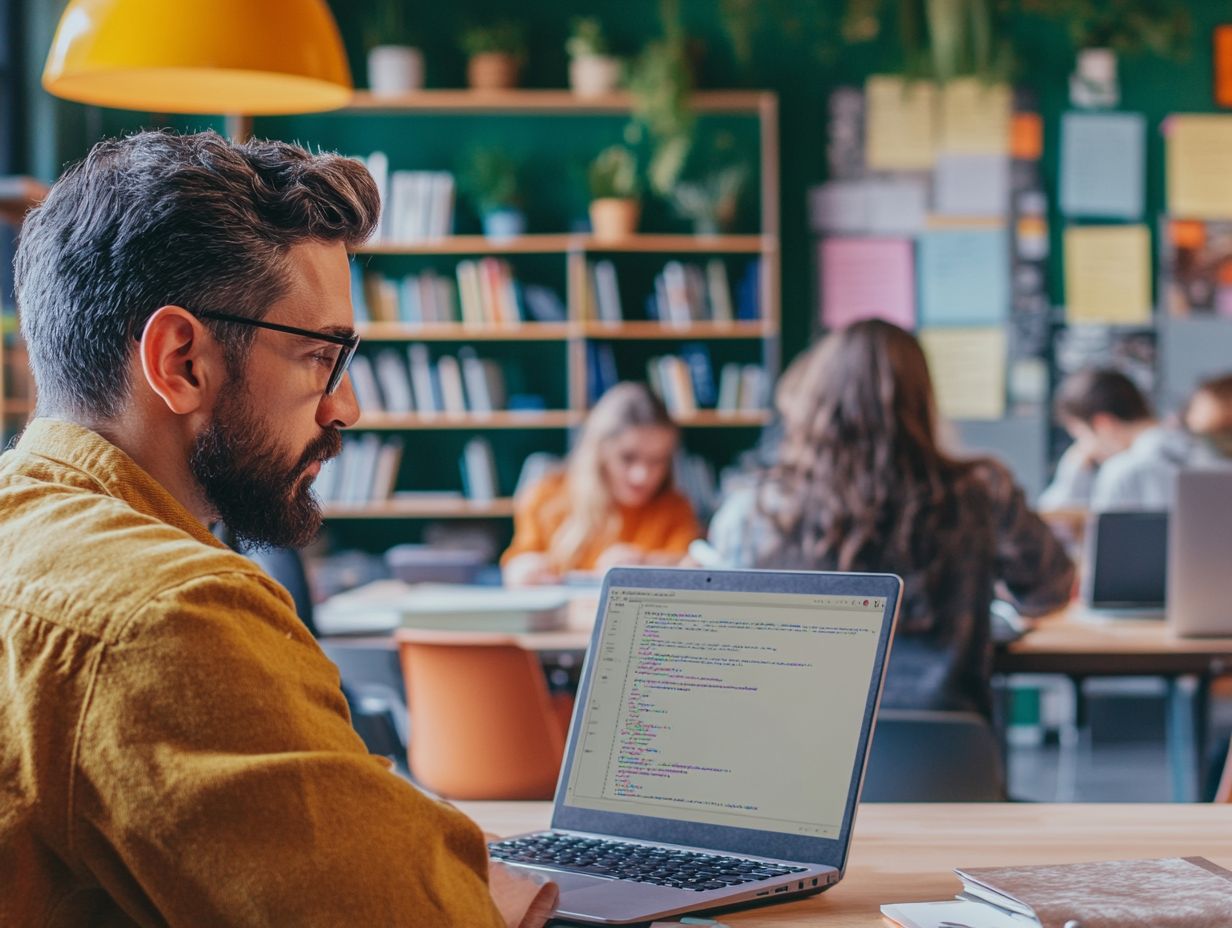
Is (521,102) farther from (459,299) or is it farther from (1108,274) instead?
(1108,274)

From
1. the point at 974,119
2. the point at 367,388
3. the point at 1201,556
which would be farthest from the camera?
the point at 974,119

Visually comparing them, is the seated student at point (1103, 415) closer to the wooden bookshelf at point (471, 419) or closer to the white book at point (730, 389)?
the white book at point (730, 389)

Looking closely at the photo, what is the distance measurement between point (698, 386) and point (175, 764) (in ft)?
16.2

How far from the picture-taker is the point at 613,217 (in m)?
5.59

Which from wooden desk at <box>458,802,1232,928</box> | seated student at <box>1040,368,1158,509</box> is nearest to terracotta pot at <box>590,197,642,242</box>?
seated student at <box>1040,368,1158,509</box>

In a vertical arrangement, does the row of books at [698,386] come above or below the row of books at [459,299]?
below

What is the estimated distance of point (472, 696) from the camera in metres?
2.68

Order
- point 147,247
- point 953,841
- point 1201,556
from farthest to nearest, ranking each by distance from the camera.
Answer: point 1201,556 → point 953,841 → point 147,247

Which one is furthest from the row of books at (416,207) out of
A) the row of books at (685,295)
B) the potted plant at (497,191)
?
the row of books at (685,295)

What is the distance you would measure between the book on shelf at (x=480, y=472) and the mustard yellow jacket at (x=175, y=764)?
15.7ft

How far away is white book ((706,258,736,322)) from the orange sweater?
1350 mm

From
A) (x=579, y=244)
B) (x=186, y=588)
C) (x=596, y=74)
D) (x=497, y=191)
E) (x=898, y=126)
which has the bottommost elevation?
(x=186, y=588)

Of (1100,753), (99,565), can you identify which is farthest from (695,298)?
(99,565)

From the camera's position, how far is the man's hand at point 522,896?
1.09 meters
